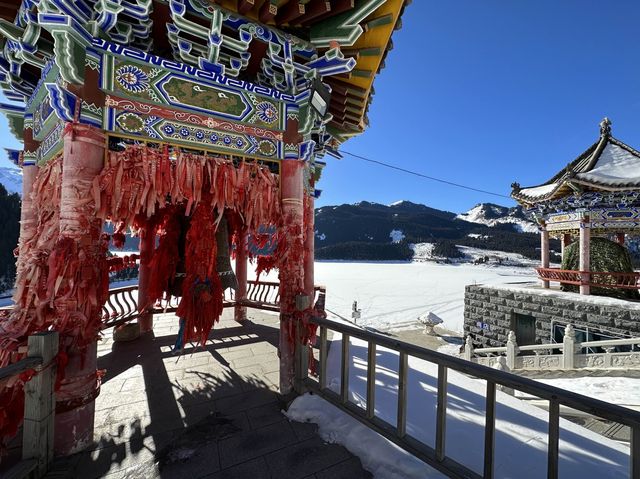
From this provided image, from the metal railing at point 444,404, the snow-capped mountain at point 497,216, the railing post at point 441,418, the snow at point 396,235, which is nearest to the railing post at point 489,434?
the metal railing at point 444,404

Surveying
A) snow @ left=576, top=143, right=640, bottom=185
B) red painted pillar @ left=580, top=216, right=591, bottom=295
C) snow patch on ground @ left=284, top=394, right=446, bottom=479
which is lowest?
snow patch on ground @ left=284, top=394, right=446, bottom=479

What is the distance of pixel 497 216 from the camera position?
279ft

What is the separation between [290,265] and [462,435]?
2.53 metres

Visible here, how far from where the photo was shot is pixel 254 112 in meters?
3.13

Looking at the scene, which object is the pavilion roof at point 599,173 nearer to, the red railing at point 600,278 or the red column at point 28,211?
the red railing at point 600,278

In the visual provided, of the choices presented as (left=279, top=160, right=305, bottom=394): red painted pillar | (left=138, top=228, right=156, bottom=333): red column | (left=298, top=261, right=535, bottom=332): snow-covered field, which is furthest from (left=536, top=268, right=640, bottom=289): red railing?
(left=138, top=228, right=156, bottom=333): red column

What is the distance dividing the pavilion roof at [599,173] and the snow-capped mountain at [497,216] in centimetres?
6446

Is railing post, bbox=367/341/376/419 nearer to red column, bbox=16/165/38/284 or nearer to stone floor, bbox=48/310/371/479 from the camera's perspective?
stone floor, bbox=48/310/371/479

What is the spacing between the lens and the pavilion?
2277 millimetres

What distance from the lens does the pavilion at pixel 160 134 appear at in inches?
89.7

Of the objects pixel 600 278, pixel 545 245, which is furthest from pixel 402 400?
pixel 545 245

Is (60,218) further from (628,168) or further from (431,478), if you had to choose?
(628,168)

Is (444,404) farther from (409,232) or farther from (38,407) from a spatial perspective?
(409,232)

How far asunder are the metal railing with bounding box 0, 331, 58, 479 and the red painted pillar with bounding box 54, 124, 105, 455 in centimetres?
13
